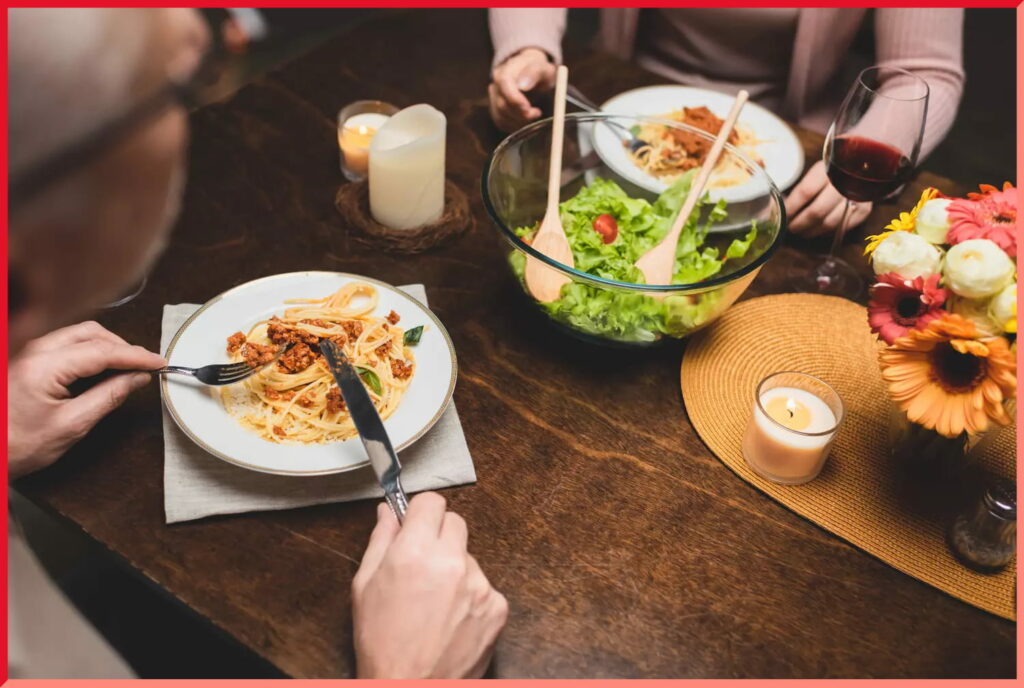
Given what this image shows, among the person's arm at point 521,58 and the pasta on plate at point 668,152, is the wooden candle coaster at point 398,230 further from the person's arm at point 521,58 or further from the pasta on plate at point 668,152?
the pasta on plate at point 668,152

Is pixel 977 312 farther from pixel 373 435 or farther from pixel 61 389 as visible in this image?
pixel 61 389

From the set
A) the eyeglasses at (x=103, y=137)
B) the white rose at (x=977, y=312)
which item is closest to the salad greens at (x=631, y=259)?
the white rose at (x=977, y=312)

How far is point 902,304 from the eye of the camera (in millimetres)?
1090

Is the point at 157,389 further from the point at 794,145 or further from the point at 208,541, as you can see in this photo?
the point at 794,145

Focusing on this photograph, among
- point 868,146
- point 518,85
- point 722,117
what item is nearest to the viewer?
point 868,146

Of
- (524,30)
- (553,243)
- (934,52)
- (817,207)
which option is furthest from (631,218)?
(934,52)

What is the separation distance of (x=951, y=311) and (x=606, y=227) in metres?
0.61

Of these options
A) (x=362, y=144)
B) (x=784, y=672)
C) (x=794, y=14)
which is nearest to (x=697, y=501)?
(x=784, y=672)

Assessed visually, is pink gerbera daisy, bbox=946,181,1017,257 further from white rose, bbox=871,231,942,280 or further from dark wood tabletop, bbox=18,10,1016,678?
dark wood tabletop, bbox=18,10,1016,678

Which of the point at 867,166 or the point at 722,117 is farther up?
the point at 867,166

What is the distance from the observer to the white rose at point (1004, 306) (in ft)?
3.13

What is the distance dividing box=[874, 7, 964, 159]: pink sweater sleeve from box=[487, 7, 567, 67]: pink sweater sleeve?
860 millimetres

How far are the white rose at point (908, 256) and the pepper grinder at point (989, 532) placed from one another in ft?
1.02

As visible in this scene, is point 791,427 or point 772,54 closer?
point 791,427
